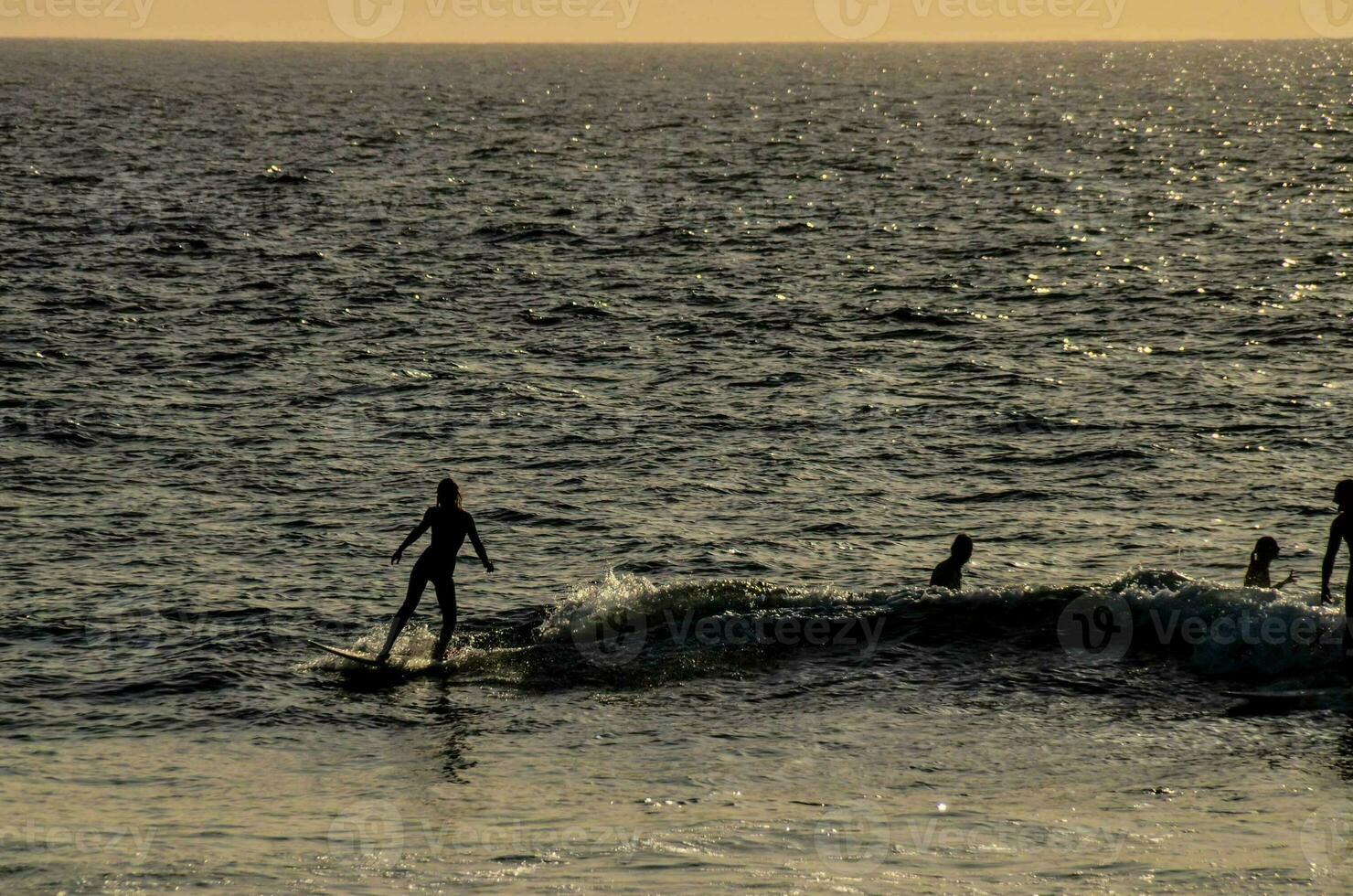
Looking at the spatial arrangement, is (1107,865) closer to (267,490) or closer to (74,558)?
(74,558)

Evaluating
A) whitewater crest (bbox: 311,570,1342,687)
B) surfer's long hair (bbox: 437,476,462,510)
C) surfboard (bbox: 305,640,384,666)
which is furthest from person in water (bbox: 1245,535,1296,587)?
surfboard (bbox: 305,640,384,666)

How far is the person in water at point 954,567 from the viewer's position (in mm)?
20531

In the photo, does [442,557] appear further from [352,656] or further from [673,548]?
[673,548]

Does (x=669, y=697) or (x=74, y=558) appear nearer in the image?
(x=669, y=697)

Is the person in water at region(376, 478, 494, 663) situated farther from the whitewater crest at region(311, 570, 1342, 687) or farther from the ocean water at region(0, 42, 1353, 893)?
the ocean water at region(0, 42, 1353, 893)

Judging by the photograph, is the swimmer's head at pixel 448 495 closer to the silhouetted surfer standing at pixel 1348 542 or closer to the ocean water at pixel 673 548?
the ocean water at pixel 673 548

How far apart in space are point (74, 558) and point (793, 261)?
101 ft

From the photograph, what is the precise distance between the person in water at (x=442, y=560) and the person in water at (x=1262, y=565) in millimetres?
9532

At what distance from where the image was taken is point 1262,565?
20047 millimetres

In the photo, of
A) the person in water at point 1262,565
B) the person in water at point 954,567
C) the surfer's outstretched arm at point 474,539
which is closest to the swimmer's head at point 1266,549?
the person in water at point 1262,565

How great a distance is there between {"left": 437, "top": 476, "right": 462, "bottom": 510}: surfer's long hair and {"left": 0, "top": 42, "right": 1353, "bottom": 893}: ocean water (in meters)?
1.94

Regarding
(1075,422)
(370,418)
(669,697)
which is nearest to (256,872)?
(669,697)

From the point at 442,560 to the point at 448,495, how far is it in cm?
80

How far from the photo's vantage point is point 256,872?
1263 cm
